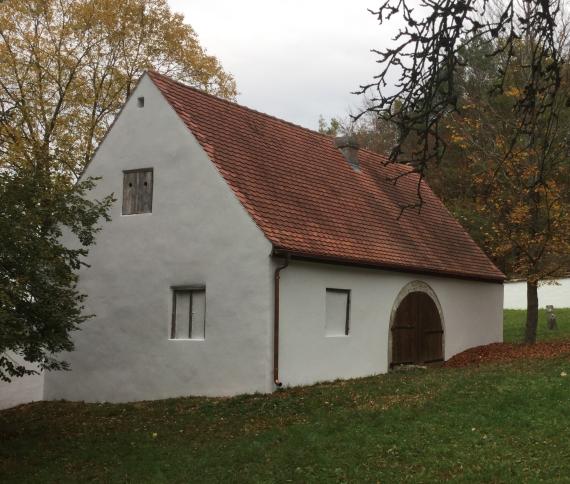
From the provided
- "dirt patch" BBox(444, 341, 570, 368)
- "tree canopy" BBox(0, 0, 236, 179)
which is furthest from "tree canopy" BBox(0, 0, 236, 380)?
"dirt patch" BBox(444, 341, 570, 368)

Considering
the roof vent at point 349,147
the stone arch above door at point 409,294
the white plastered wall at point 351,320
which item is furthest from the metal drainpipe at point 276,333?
the roof vent at point 349,147

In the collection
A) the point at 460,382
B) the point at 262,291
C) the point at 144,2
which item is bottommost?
the point at 460,382

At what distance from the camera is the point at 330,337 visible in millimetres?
16234

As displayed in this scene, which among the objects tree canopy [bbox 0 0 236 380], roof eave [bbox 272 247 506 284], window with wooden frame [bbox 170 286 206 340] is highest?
tree canopy [bbox 0 0 236 380]

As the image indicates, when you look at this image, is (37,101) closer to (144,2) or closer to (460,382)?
(144,2)

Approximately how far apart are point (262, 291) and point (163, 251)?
108 inches

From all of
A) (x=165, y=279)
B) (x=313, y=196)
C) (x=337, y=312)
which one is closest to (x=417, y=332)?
(x=337, y=312)

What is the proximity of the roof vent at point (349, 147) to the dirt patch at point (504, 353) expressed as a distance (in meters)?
6.14

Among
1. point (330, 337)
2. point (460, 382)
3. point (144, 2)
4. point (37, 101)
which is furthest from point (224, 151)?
point (144, 2)

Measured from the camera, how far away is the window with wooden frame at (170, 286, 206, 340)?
1566cm

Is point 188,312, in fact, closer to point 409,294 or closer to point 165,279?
point 165,279

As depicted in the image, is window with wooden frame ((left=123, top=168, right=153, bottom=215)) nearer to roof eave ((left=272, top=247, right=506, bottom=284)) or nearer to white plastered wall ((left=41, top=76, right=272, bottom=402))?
white plastered wall ((left=41, top=76, right=272, bottom=402))

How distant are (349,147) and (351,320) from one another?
690 cm

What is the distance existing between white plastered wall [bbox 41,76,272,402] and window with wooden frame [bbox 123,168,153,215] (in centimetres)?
15
